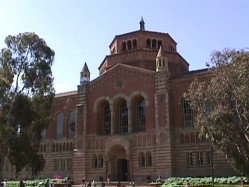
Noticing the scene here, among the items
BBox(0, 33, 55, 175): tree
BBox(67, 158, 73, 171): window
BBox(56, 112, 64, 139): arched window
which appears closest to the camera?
BBox(0, 33, 55, 175): tree

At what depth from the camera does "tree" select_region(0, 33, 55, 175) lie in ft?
122

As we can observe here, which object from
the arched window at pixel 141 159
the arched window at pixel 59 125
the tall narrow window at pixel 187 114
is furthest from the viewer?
the arched window at pixel 59 125

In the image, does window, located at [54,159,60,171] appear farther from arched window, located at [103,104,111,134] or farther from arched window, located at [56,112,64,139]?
arched window, located at [103,104,111,134]

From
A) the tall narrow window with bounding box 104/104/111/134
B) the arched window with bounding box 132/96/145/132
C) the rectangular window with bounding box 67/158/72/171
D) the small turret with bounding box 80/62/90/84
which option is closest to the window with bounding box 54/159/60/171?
the rectangular window with bounding box 67/158/72/171

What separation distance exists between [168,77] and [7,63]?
2125cm

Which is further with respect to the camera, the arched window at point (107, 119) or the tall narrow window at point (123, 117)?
the arched window at point (107, 119)

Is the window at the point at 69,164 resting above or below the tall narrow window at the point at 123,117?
below

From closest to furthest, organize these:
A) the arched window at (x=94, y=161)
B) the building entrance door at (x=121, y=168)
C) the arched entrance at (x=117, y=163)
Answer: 1. the arched entrance at (x=117, y=163)
2. the building entrance door at (x=121, y=168)
3. the arched window at (x=94, y=161)

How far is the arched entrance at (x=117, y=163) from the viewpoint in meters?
53.8

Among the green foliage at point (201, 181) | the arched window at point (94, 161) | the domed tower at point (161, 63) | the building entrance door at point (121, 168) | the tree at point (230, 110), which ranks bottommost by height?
the green foliage at point (201, 181)

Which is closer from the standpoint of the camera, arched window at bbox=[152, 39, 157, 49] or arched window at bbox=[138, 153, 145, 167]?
arched window at bbox=[138, 153, 145, 167]

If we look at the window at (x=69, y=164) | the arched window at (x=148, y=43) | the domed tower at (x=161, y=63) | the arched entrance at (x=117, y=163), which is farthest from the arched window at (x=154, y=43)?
the window at (x=69, y=164)

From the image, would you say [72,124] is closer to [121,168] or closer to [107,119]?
[107,119]

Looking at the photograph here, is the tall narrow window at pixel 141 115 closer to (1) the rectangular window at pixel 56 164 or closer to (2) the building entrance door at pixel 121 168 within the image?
(2) the building entrance door at pixel 121 168
